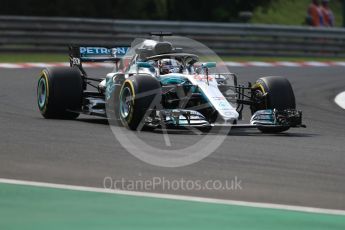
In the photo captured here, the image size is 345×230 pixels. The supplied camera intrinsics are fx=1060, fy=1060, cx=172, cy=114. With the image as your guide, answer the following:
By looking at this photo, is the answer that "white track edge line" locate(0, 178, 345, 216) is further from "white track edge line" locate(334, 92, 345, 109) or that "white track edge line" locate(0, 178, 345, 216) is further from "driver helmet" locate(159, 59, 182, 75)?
"white track edge line" locate(334, 92, 345, 109)

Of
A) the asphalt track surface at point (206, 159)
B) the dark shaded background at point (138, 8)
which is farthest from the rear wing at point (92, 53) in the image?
the dark shaded background at point (138, 8)

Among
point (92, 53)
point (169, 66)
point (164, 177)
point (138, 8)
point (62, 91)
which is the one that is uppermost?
point (138, 8)

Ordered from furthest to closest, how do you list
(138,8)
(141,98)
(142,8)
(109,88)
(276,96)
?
(142,8) < (138,8) < (109,88) < (276,96) < (141,98)

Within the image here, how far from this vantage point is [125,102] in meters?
11.8

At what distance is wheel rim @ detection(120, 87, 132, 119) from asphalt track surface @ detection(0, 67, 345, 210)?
29 centimetres

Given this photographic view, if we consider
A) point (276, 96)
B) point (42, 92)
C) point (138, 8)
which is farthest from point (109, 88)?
point (138, 8)

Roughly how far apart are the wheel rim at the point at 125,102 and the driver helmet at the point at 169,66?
2.47 ft

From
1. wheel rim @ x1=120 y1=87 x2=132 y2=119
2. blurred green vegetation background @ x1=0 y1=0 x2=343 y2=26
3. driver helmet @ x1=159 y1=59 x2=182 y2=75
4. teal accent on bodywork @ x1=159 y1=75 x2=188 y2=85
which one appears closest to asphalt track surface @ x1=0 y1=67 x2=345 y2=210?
wheel rim @ x1=120 y1=87 x2=132 y2=119

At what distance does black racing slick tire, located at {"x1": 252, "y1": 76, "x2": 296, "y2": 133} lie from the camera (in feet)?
39.7

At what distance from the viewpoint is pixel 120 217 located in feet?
22.8

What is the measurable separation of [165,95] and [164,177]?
3415mm

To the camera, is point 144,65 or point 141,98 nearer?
point 141,98

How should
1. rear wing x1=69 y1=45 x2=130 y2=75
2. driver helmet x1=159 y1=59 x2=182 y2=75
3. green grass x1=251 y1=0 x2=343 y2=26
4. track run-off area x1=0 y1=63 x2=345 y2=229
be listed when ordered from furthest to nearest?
green grass x1=251 y1=0 x2=343 y2=26 < rear wing x1=69 y1=45 x2=130 y2=75 < driver helmet x1=159 y1=59 x2=182 y2=75 < track run-off area x1=0 y1=63 x2=345 y2=229

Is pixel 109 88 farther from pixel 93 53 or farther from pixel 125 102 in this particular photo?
pixel 93 53
